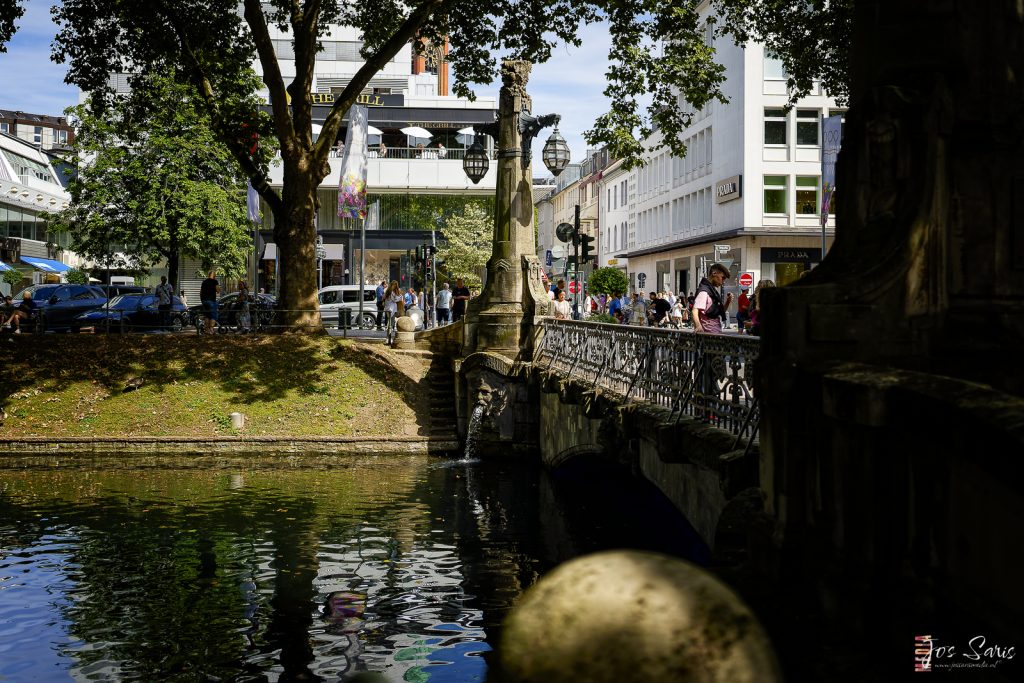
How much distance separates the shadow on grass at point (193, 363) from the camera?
2588 centimetres

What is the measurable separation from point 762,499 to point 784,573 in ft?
2.57

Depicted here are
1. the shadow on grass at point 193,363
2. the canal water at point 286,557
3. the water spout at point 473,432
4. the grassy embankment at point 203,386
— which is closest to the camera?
the canal water at point 286,557

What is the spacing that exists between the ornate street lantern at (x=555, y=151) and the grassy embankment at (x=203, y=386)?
7.79 meters

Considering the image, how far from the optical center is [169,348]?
27422 mm

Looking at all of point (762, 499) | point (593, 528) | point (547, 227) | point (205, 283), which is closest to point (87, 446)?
point (205, 283)

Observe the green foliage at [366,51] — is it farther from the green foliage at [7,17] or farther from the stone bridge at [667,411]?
the stone bridge at [667,411]

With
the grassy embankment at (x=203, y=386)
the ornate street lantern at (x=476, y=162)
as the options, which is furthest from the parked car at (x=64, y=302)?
the ornate street lantern at (x=476, y=162)

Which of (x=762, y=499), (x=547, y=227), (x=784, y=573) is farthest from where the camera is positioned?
(x=547, y=227)

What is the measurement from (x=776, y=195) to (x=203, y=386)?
3304 centimetres

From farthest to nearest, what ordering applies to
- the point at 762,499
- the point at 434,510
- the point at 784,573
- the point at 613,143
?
the point at 613,143 → the point at 434,510 → the point at 762,499 → the point at 784,573

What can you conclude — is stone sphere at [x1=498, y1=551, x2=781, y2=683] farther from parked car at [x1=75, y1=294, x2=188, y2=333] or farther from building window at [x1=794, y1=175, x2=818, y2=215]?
building window at [x1=794, y1=175, x2=818, y2=215]

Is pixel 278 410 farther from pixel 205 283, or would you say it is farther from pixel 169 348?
pixel 205 283

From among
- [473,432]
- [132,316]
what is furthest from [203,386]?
[132,316]

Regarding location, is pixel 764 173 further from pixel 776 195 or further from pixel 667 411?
pixel 667 411
